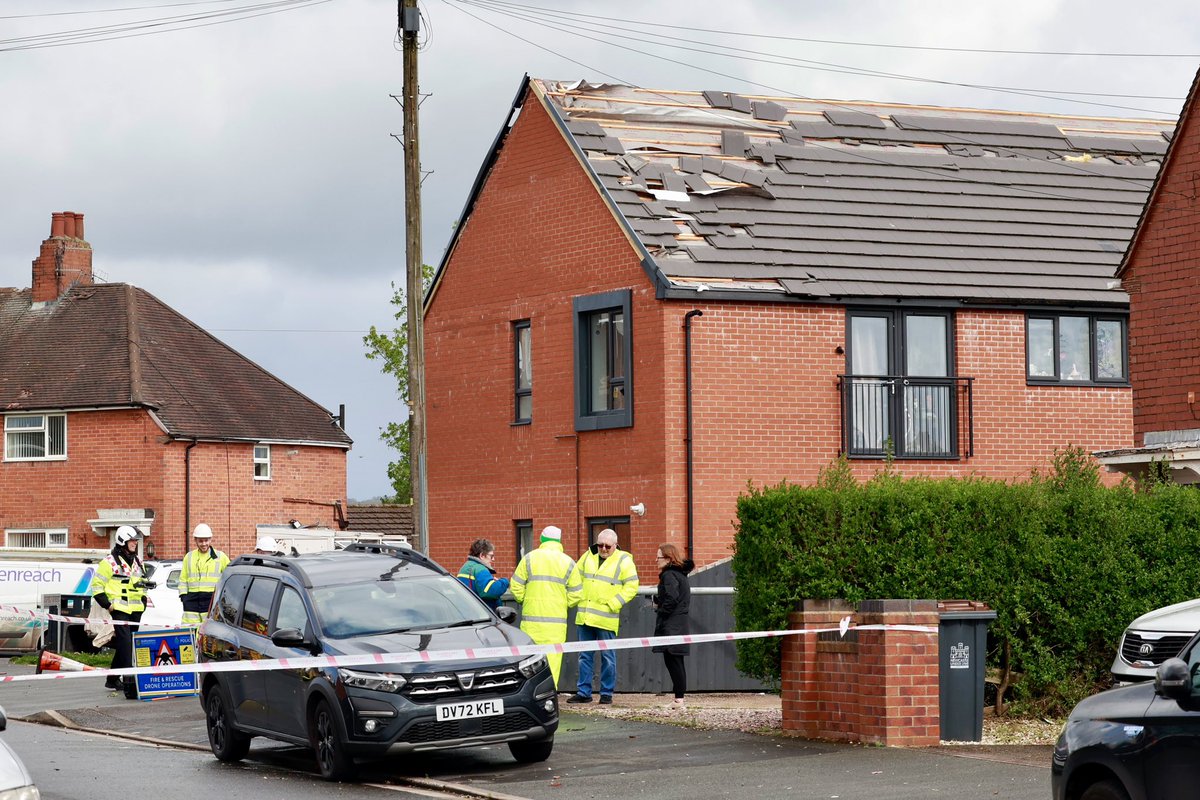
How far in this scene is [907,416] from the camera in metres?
24.7

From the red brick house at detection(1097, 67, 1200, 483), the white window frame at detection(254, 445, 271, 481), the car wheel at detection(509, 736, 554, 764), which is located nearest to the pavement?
the car wheel at detection(509, 736, 554, 764)

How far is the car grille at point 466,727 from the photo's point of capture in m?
12.8

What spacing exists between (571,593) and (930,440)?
28.1ft

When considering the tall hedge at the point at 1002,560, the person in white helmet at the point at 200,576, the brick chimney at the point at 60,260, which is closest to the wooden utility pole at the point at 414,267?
the person in white helmet at the point at 200,576

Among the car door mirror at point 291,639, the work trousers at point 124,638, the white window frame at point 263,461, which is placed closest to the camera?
the car door mirror at point 291,639

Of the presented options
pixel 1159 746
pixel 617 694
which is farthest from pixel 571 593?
pixel 1159 746

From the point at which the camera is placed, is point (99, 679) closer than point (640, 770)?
No

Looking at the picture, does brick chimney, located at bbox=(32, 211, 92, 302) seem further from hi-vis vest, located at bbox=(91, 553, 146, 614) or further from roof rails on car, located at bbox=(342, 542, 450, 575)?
roof rails on car, located at bbox=(342, 542, 450, 575)

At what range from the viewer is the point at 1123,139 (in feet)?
98.2

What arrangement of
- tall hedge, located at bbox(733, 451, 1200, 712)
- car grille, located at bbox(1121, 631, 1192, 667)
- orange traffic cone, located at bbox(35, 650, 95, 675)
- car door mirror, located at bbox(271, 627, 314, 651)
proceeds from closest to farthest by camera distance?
car grille, located at bbox(1121, 631, 1192, 667) < car door mirror, located at bbox(271, 627, 314, 651) < tall hedge, located at bbox(733, 451, 1200, 712) < orange traffic cone, located at bbox(35, 650, 95, 675)

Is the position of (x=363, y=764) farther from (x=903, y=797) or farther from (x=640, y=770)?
(x=903, y=797)

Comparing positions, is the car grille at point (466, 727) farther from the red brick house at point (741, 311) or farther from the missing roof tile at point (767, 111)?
the missing roof tile at point (767, 111)

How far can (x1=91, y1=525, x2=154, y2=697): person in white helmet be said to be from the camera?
2028 cm

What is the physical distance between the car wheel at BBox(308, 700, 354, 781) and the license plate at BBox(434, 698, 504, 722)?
748mm
